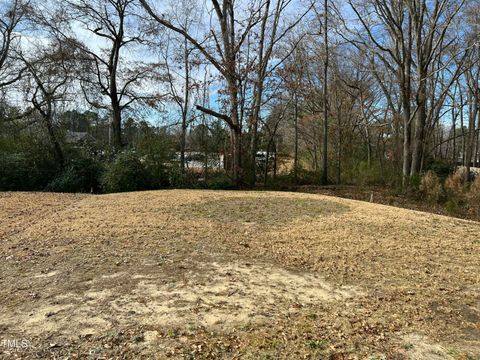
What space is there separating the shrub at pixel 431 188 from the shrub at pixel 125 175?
7.29 meters

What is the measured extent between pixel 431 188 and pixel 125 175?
311 inches

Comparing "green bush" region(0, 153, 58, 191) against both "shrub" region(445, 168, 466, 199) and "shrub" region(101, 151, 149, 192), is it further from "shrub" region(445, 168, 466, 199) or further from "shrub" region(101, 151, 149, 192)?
"shrub" region(445, 168, 466, 199)

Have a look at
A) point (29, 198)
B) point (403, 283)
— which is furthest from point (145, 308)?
point (29, 198)

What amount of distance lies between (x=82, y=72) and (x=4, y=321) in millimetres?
13786

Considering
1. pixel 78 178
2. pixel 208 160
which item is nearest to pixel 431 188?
pixel 208 160

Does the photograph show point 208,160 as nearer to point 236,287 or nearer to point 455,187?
point 455,187

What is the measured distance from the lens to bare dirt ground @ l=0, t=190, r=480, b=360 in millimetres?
2330

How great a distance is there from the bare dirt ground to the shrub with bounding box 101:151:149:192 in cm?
432

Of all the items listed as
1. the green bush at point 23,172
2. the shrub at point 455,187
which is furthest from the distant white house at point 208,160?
the shrub at point 455,187

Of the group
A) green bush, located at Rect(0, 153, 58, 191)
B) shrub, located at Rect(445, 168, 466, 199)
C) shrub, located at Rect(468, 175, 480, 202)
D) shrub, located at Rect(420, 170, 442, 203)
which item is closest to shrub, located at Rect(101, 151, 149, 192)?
green bush, located at Rect(0, 153, 58, 191)

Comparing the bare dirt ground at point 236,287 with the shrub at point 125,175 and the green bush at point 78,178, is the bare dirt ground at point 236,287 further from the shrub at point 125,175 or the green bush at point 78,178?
the green bush at point 78,178

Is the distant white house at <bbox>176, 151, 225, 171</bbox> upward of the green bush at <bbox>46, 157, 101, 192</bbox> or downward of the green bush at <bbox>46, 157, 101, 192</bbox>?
upward

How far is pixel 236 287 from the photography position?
3309mm

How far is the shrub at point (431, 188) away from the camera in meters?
9.21
